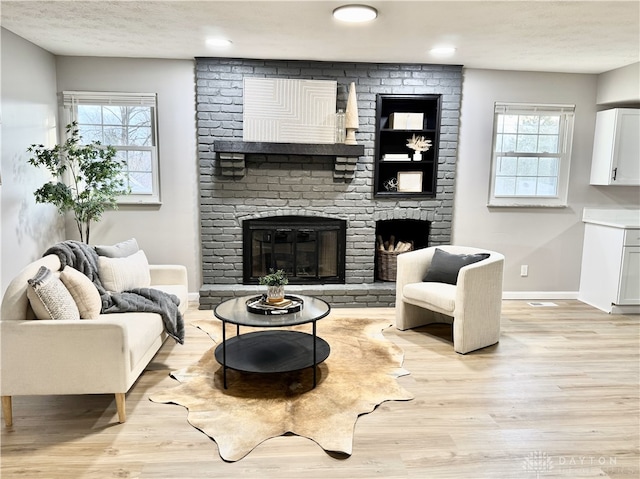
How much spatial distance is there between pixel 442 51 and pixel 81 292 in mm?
3456

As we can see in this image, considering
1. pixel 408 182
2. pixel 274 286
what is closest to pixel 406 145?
pixel 408 182

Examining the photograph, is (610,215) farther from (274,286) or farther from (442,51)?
(274,286)

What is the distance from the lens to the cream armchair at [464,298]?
360 cm

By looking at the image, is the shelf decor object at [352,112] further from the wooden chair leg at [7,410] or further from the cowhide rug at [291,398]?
the wooden chair leg at [7,410]

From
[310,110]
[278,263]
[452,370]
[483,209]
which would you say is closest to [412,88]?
[310,110]

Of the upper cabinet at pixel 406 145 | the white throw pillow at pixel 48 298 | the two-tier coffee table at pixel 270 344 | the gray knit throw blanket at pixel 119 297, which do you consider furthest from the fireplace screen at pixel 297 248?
the white throw pillow at pixel 48 298

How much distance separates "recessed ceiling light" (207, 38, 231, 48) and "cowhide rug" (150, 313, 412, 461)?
8.15ft

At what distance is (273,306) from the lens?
3131 mm

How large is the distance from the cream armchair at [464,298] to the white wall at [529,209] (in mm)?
1148

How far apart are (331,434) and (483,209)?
3.43 metres

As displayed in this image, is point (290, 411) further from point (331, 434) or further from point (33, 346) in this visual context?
point (33, 346)

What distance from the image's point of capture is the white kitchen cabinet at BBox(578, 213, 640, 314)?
4.65 metres

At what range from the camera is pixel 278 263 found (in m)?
4.98

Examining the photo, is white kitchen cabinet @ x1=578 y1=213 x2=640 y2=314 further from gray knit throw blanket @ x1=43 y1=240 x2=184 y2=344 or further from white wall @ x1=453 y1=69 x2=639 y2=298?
gray knit throw blanket @ x1=43 y1=240 x2=184 y2=344
